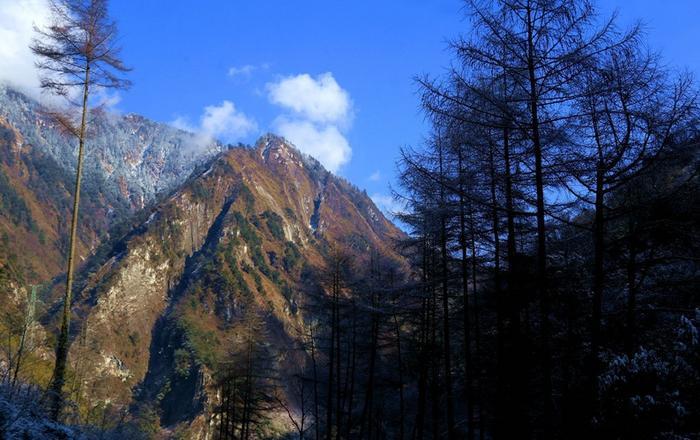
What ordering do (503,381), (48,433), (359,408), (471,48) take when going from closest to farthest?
1. (48,433)
2. (471,48)
3. (503,381)
4. (359,408)

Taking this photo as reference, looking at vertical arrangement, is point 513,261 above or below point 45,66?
below

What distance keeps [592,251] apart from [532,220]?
194 centimetres

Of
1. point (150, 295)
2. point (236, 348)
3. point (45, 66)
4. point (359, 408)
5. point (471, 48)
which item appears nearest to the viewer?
point (471, 48)

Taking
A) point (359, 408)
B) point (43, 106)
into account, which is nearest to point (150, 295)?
point (359, 408)

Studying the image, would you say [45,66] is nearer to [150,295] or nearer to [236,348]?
[236,348]

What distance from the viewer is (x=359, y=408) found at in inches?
1326

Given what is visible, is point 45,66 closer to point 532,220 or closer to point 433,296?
point 433,296

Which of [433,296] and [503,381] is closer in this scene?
[503,381]

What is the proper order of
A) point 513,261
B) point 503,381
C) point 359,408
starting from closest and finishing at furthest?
point 513,261, point 503,381, point 359,408

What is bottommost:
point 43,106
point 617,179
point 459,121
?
point 617,179

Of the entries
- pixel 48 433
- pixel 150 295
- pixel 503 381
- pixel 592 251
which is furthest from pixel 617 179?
pixel 150 295

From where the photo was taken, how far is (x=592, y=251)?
33.7ft

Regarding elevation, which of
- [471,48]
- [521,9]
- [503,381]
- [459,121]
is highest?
[521,9]

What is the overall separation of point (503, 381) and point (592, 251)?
3.81 meters
